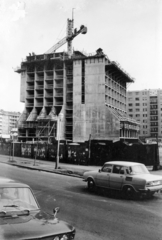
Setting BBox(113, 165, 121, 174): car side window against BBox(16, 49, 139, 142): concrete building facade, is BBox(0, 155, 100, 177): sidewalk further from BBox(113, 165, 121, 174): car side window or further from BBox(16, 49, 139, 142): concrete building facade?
BBox(16, 49, 139, 142): concrete building facade

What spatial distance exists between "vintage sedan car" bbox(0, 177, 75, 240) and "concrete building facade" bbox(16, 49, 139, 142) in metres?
55.2

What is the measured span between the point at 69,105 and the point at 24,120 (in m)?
14.1

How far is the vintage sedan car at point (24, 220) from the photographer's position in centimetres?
403

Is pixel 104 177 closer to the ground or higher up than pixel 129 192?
higher up

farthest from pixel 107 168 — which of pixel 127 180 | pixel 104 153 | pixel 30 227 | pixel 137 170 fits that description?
pixel 104 153

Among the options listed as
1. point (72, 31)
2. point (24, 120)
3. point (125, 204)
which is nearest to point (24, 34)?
point (125, 204)

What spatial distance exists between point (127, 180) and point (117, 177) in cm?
53

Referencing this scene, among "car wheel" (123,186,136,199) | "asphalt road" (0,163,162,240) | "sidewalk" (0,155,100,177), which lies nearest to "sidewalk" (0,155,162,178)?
"sidewalk" (0,155,100,177)

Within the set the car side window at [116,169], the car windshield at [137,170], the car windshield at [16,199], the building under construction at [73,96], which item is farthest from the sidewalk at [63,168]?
the building under construction at [73,96]

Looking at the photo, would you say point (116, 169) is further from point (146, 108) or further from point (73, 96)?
point (146, 108)

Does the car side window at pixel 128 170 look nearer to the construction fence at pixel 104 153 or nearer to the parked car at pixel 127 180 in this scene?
the parked car at pixel 127 180

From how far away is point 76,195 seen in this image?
36.2 ft

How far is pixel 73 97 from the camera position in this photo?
65.9 m

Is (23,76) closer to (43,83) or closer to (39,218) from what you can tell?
(43,83)
